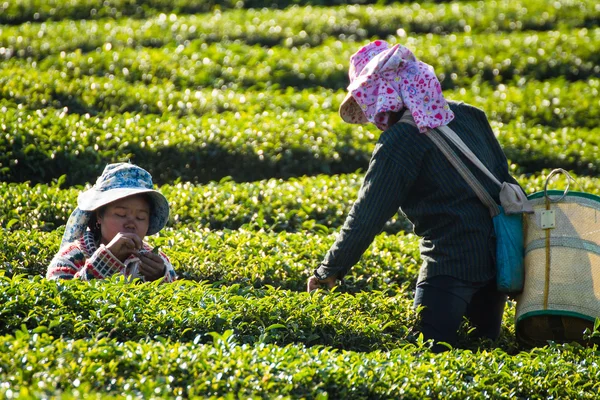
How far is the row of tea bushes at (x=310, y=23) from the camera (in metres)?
12.8

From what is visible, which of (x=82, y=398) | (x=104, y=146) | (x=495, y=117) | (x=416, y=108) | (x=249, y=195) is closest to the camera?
(x=82, y=398)

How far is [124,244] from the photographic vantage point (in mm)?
4438

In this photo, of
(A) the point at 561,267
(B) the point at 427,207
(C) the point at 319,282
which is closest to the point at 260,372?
(C) the point at 319,282

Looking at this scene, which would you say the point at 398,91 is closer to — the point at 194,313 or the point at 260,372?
the point at 194,313

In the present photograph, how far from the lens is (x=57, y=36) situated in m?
12.3

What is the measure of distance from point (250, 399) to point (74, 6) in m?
12.4

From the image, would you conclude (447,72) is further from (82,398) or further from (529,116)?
(82,398)

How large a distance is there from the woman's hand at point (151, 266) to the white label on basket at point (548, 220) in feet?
6.85

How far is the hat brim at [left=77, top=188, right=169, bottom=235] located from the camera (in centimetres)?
462

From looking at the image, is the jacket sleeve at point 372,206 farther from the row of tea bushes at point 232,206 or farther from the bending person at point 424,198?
the row of tea bushes at point 232,206

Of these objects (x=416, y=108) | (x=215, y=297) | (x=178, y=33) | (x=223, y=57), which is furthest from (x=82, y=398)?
(x=178, y=33)

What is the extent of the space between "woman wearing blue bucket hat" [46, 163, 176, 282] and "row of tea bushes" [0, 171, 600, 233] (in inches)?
58.9

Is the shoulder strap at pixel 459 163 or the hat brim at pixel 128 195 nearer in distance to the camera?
the shoulder strap at pixel 459 163

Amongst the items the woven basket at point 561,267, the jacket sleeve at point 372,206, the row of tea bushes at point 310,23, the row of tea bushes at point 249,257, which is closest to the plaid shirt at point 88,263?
the row of tea bushes at point 249,257
